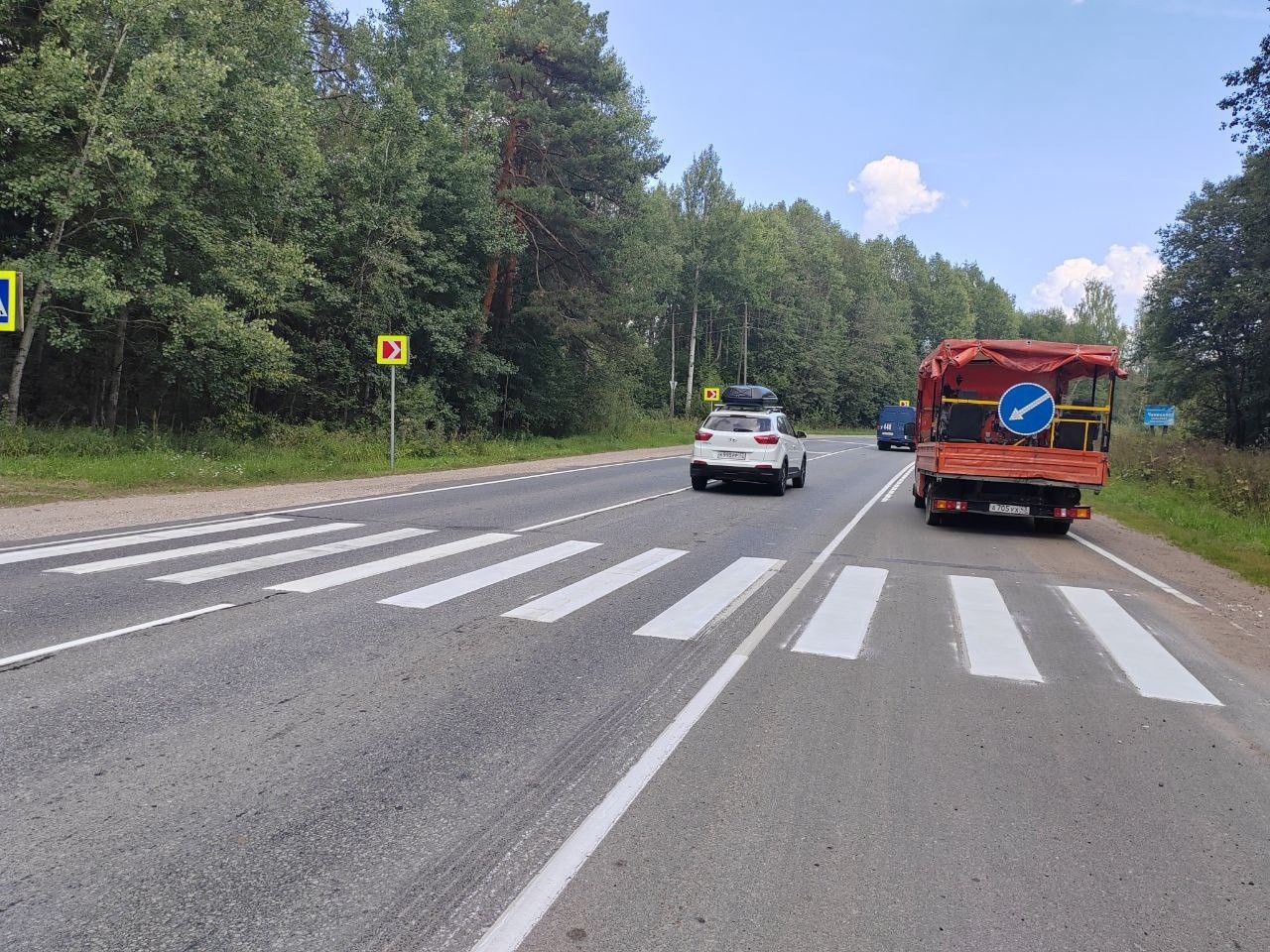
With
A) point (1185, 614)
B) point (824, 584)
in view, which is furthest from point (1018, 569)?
point (824, 584)

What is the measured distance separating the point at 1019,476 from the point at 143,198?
1793 centimetres

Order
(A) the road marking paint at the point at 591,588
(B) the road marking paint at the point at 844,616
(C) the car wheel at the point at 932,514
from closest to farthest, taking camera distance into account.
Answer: (B) the road marking paint at the point at 844,616 < (A) the road marking paint at the point at 591,588 < (C) the car wheel at the point at 932,514

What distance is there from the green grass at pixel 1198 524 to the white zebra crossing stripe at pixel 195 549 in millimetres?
12171

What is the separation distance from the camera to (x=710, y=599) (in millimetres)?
7719

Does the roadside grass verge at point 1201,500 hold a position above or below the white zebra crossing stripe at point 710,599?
above

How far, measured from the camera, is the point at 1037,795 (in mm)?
3924

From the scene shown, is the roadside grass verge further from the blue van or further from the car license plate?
the blue van

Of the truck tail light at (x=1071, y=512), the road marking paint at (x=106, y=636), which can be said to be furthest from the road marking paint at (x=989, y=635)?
the road marking paint at (x=106, y=636)

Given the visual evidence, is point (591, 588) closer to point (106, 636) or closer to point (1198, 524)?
point (106, 636)

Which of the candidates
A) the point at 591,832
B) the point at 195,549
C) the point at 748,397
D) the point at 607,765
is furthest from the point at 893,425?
the point at 591,832

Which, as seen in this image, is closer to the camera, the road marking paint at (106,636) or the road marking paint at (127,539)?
the road marking paint at (106,636)

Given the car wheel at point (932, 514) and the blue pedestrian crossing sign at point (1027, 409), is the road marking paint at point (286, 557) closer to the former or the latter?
the car wheel at point (932, 514)

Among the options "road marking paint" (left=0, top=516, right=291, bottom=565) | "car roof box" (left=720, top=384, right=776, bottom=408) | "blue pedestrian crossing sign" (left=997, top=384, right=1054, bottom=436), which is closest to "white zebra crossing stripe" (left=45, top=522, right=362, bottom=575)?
"road marking paint" (left=0, top=516, right=291, bottom=565)

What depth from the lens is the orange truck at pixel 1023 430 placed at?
12695 millimetres
